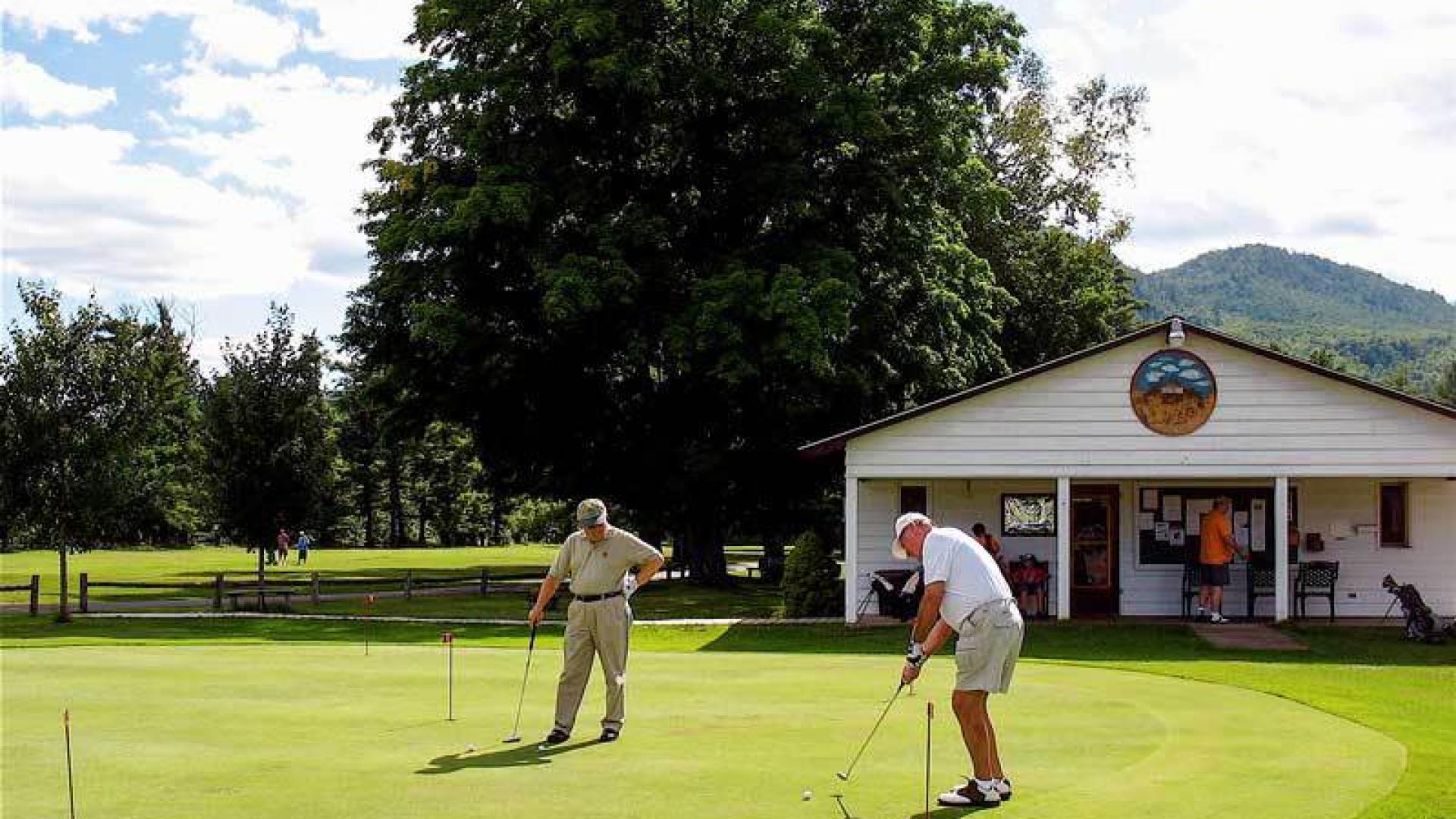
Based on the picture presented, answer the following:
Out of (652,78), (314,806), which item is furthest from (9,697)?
(652,78)

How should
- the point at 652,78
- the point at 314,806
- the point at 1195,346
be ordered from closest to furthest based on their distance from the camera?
the point at 314,806 < the point at 1195,346 < the point at 652,78

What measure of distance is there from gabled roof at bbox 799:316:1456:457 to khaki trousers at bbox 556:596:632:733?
15.2 metres

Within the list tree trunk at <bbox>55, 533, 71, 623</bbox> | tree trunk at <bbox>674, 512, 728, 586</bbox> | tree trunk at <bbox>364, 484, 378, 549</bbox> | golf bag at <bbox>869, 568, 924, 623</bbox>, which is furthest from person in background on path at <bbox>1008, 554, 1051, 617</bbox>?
tree trunk at <bbox>364, 484, 378, 549</bbox>

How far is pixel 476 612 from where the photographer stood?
118 feet

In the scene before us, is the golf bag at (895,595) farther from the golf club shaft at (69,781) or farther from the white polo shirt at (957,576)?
the golf club shaft at (69,781)

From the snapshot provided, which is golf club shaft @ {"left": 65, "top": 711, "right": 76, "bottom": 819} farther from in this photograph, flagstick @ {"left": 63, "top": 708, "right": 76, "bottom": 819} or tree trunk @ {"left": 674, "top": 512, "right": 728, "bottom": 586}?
tree trunk @ {"left": 674, "top": 512, "right": 728, "bottom": 586}

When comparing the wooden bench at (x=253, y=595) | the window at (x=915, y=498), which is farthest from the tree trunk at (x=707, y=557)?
the window at (x=915, y=498)

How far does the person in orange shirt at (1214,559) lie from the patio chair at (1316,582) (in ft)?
5.04

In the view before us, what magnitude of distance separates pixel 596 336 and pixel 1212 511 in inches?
589

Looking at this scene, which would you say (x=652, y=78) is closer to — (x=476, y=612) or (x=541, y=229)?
(x=541, y=229)

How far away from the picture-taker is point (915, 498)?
3141 cm

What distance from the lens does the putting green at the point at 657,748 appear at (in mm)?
10344

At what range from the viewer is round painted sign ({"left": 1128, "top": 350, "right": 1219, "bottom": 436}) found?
28094 mm

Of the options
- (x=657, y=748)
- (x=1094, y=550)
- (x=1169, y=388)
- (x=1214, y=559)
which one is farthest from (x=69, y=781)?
(x=1094, y=550)
